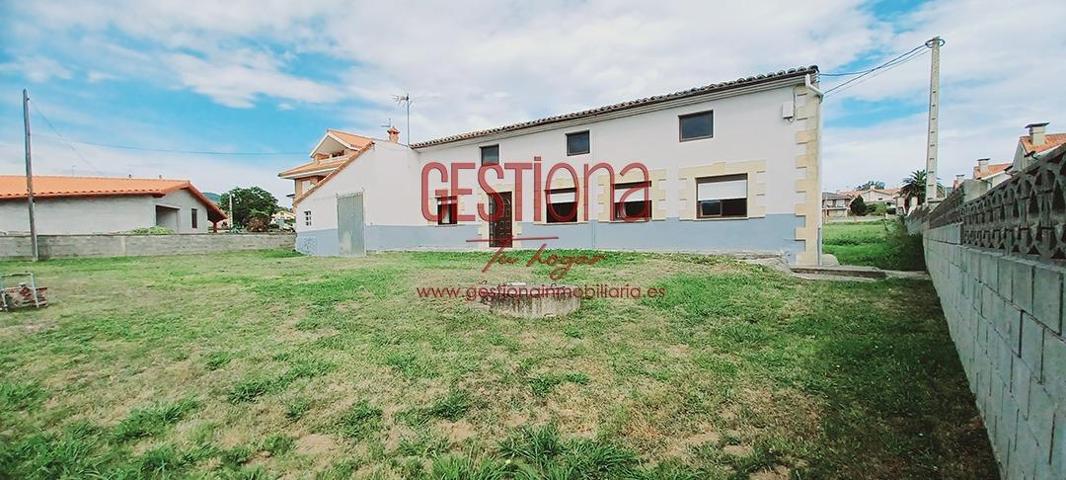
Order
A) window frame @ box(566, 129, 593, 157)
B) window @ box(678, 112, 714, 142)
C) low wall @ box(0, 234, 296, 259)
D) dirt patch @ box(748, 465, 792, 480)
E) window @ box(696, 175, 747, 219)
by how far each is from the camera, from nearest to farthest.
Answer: dirt patch @ box(748, 465, 792, 480), window @ box(696, 175, 747, 219), window @ box(678, 112, 714, 142), window frame @ box(566, 129, 593, 157), low wall @ box(0, 234, 296, 259)

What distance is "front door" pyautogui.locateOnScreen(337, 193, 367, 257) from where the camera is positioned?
15.6 metres

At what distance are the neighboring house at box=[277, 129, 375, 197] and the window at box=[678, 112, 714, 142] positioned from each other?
65.8ft

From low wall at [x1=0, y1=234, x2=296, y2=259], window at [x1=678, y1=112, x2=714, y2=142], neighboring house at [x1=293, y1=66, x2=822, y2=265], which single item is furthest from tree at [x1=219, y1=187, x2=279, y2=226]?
window at [x1=678, y1=112, x2=714, y2=142]

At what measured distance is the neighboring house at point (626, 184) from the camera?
10312mm

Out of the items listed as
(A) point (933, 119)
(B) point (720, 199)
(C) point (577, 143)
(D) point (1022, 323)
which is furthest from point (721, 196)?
(A) point (933, 119)

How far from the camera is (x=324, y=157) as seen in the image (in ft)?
92.5

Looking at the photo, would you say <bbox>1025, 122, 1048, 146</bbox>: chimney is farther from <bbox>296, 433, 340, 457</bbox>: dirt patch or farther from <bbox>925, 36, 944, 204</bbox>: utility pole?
<bbox>296, 433, 340, 457</bbox>: dirt patch

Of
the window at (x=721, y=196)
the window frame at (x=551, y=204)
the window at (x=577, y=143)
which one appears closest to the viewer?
the window at (x=721, y=196)

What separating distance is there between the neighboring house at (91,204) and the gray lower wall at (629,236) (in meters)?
11.9

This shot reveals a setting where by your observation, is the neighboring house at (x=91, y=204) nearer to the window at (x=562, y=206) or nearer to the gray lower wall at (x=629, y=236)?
the gray lower wall at (x=629, y=236)

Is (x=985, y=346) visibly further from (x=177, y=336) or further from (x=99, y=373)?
(x=177, y=336)

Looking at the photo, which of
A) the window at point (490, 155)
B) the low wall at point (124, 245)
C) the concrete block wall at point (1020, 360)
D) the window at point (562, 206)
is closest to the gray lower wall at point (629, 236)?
the window at point (562, 206)

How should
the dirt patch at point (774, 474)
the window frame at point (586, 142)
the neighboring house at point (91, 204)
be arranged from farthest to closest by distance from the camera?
1. the neighboring house at point (91, 204)
2. the window frame at point (586, 142)
3. the dirt patch at point (774, 474)

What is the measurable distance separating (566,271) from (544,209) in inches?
209
